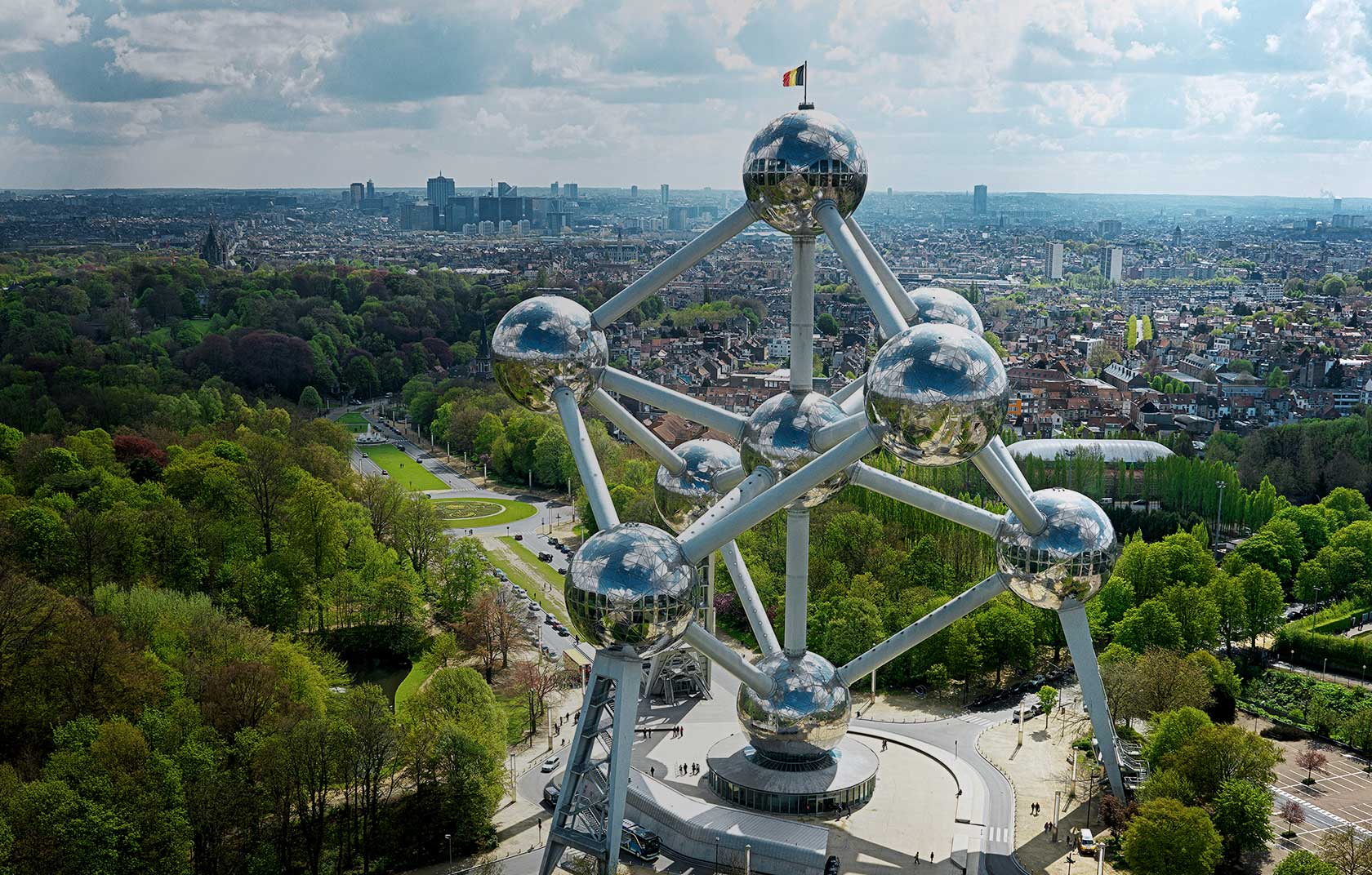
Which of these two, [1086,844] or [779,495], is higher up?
[779,495]

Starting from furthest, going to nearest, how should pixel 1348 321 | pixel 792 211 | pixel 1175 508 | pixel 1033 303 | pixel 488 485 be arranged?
pixel 1033 303
pixel 1348 321
pixel 488 485
pixel 1175 508
pixel 792 211

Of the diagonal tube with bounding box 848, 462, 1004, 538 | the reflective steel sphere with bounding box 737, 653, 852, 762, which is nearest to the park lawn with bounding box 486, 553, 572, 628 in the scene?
the reflective steel sphere with bounding box 737, 653, 852, 762

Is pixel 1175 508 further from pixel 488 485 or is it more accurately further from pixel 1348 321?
pixel 1348 321

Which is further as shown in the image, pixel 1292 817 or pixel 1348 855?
pixel 1292 817

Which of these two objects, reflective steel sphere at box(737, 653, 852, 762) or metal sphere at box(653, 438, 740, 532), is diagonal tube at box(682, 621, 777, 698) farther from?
metal sphere at box(653, 438, 740, 532)

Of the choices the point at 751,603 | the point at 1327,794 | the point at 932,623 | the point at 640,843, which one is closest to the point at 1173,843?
the point at 932,623

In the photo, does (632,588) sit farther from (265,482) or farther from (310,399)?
(310,399)

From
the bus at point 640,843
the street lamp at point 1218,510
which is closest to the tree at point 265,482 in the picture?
the bus at point 640,843

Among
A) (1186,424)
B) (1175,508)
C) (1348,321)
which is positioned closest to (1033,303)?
(1348,321)
